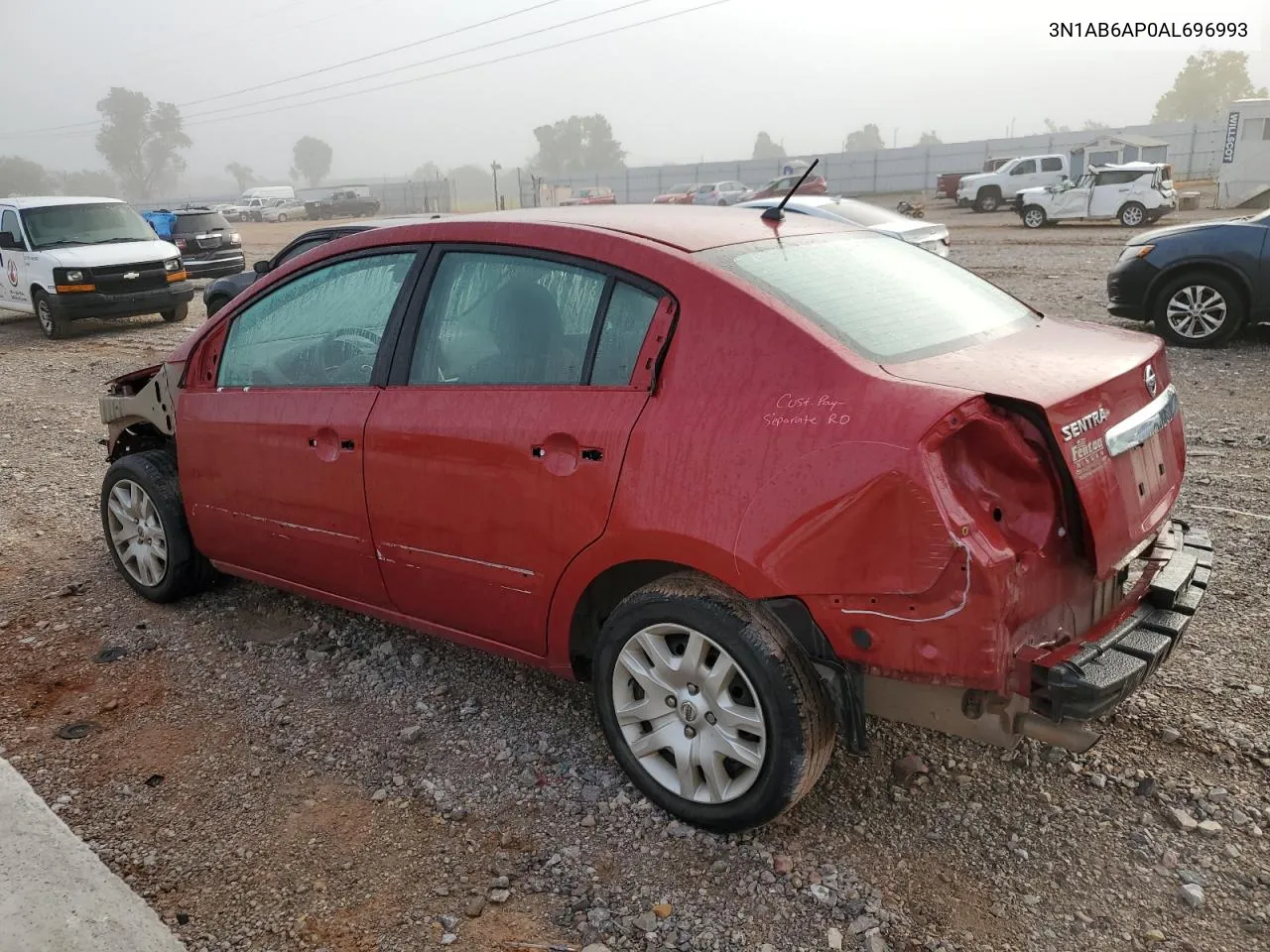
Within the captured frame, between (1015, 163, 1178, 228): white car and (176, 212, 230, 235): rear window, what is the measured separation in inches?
770

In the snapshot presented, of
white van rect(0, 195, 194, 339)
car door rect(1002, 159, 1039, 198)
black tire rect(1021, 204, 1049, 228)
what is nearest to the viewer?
white van rect(0, 195, 194, 339)

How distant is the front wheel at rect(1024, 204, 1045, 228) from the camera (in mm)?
26031

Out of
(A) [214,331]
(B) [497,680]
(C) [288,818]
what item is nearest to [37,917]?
(C) [288,818]

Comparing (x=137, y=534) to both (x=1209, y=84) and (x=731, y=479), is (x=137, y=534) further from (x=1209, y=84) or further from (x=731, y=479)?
(x=1209, y=84)

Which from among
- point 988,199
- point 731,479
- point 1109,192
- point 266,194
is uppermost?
point 731,479

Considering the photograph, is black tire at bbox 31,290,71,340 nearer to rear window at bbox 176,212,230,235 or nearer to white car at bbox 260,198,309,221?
rear window at bbox 176,212,230,235

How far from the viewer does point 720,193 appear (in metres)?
43.7

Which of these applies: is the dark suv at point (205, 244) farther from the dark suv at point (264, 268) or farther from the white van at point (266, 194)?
the white van at point (266, 194)

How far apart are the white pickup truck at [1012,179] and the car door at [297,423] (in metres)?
32.8

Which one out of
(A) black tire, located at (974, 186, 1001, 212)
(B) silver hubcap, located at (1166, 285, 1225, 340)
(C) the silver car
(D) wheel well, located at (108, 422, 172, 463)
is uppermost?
(D) wheel well, located at (108, 422, 172, 463)

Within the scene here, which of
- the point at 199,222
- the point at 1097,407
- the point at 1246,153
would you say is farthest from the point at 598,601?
the point at 1246,153

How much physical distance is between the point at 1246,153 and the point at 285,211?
5307 centimetres

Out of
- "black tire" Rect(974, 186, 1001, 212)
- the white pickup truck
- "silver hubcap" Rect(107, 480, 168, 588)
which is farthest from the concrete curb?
"black tire" Rect(974, 186, 1001, 212)

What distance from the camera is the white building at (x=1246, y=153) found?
2858 cm
